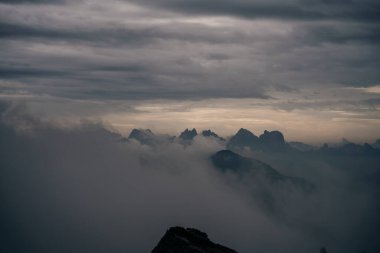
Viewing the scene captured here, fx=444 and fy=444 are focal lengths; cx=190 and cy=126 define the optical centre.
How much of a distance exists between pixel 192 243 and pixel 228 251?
1085 centimetres

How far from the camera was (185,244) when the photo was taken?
276ft

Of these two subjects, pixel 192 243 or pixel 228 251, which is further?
pixel 228 251

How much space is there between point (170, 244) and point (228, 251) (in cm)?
1365

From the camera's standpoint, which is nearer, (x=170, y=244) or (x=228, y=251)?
(x=170, y=244)

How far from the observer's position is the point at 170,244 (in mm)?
87000

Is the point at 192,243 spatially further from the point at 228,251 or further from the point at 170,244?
the point at 228,251

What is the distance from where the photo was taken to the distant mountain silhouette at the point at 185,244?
83.3m

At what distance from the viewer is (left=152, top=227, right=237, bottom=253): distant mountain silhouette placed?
83.3 metres

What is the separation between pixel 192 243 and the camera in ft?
282

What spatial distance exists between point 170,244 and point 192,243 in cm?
443

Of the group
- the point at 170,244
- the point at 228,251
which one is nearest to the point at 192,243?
the point at 170,244
